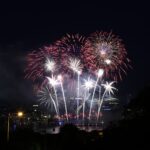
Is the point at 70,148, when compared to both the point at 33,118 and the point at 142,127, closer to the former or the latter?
the point at 142,127

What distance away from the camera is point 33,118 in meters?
128

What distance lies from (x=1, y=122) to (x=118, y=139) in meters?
49.5

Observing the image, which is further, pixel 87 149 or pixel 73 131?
pixel 73 131

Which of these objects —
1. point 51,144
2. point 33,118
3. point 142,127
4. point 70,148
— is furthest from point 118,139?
point 33,118

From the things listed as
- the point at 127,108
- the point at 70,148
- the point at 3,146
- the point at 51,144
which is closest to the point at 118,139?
the point at 70,148

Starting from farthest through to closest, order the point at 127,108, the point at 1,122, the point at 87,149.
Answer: the point at 1,122 → the point at 127,108 → the point at 87,149

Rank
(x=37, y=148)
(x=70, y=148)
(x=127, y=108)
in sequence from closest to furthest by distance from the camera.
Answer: (x=70, y=148)
(x=37, y=148)
(x=127, y=108)

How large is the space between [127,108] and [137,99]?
4279mm

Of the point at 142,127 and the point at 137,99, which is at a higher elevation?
the point at 137,99

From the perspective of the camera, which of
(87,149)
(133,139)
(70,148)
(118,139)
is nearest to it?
(133,139)

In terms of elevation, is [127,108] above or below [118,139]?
above

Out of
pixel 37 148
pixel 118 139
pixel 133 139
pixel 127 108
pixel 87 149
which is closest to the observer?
pixel 133 139

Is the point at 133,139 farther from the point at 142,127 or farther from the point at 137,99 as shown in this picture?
the point at 137,99

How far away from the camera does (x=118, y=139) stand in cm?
2808
